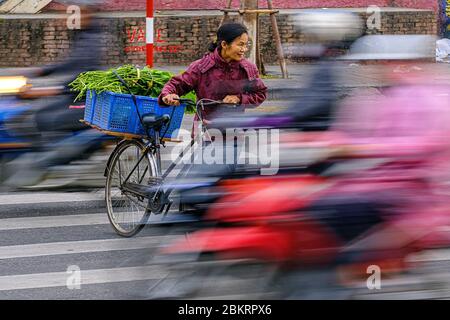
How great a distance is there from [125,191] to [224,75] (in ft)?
3.67

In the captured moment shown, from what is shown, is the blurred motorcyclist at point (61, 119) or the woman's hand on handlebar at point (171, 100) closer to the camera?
the woman's hand on handlebar at point (171, 100)

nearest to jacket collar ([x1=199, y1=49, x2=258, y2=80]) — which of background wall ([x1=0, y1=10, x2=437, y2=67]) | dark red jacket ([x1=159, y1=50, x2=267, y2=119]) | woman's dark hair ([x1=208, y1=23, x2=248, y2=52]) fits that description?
dark red jacket ([x1=159, y1=50, x2=267, y2=119])

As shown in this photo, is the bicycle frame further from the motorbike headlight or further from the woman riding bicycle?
the motorbike headlight

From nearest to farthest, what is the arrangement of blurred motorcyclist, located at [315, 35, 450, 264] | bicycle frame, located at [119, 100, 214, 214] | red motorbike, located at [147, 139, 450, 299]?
red motorbike, located at [147, 139, 450, 299] → blurred motorcyclist, located at [315, 35, 450, 264] → bicycle frame, located at [119, 100, 214, 214]

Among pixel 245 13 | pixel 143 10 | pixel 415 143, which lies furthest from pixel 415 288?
pixel 143 10

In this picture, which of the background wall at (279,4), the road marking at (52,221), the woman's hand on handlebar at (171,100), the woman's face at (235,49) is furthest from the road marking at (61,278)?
the background wall at (279,4)

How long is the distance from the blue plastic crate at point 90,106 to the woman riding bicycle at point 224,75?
0.82 meters

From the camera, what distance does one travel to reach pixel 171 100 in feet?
24.1

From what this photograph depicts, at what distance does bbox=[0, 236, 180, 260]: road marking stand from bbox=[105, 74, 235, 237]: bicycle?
0.36 feet

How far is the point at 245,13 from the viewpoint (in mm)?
17188

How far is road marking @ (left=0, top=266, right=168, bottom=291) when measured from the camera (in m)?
6.68

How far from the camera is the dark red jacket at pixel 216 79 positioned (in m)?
7.59

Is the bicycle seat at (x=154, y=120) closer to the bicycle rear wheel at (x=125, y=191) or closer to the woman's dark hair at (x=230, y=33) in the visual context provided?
the bicycle rear wheel at (x=125, y=191)

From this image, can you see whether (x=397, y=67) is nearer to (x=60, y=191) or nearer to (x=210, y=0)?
(x=60, y=191)
